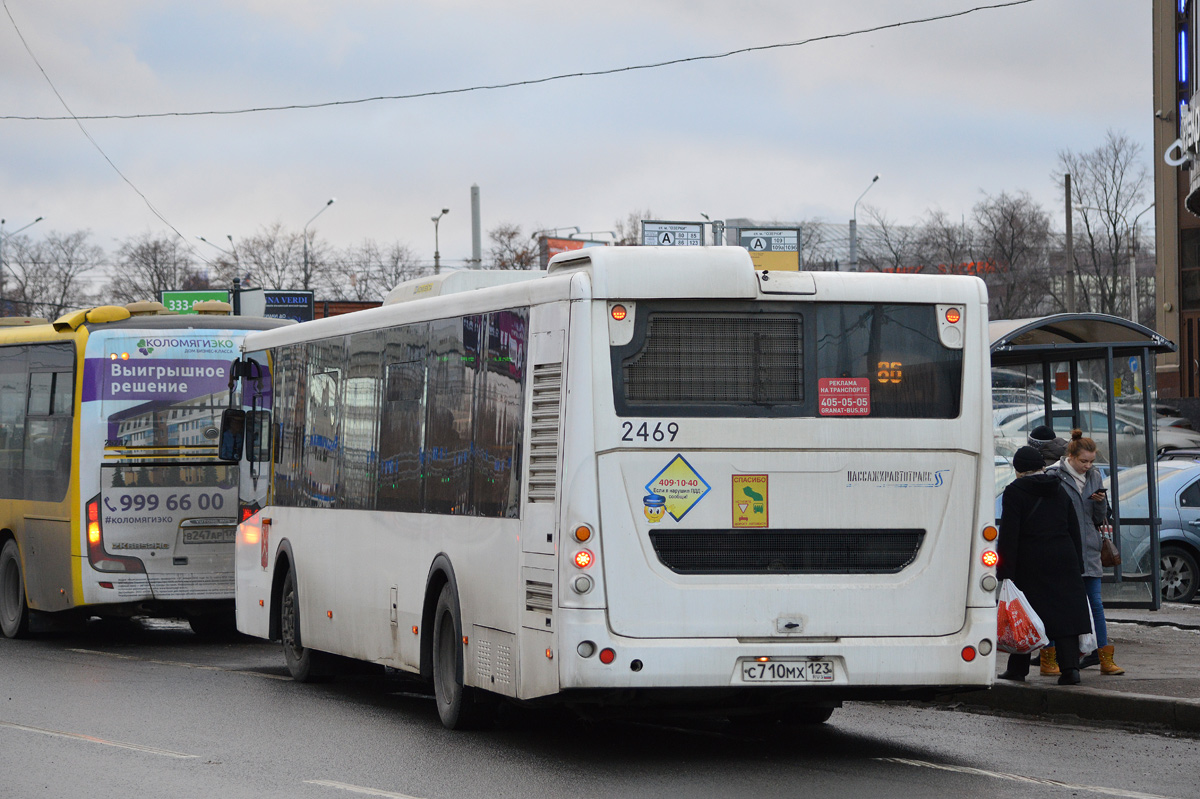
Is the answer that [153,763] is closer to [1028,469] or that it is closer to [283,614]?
[283,614]

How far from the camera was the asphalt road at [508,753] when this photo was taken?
27.8ft

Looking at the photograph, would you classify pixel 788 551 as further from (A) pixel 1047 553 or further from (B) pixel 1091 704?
(A) pixel 1047 553

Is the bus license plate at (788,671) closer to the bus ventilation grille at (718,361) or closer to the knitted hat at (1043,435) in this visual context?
the bus ventilation grille at (718,361)

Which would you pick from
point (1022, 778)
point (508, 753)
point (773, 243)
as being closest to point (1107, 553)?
point (1022, 778)

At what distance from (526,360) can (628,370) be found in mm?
720

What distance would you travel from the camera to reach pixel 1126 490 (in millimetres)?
16234

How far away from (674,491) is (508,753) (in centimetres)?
194

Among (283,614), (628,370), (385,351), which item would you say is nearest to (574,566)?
(628,370)

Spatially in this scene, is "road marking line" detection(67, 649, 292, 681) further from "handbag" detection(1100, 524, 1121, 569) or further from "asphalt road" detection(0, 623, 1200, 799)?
"handbag" detection(1100, 524, 1121, 569)

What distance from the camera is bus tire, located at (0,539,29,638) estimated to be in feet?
59.0

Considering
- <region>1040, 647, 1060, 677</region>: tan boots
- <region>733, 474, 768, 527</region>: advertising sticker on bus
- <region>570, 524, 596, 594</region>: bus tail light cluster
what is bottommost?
<region>1040, 647, 1060, 677</region>: tan boots

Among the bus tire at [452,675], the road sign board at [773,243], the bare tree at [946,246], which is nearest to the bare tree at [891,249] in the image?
the bare tree at [946,246]

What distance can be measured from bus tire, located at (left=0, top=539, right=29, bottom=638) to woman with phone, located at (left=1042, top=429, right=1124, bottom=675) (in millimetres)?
10974

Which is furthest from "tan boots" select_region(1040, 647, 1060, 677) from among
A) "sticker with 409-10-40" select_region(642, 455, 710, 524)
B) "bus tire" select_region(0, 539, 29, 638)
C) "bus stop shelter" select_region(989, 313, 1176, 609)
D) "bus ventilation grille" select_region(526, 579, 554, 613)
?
"bus tire" select_region(0, 539, 29, 638)
